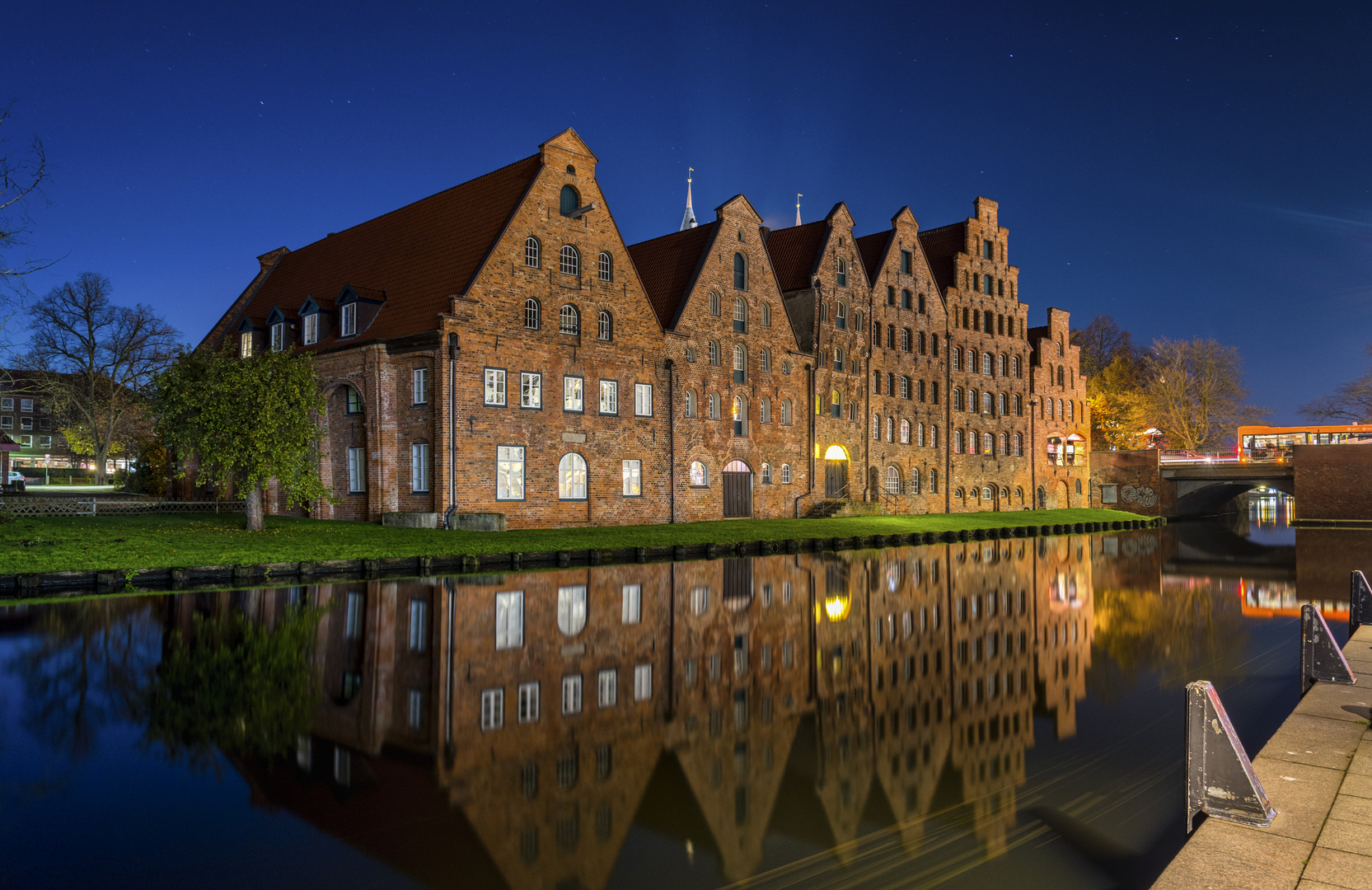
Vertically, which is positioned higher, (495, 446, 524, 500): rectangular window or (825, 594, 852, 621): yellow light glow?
(495, 446, 524, 500): rectangular window

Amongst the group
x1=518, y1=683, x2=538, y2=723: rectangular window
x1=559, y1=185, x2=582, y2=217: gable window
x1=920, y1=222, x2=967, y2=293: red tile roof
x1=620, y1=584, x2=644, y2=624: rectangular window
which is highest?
x1=920, y1=222, x2=967, y2=293: red tile roof

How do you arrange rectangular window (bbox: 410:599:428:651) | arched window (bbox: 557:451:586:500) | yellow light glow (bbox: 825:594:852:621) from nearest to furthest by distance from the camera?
1. rectangular window (bbox: 410:599:428:651)
2. yellow light glow (bbox: 825:594:852:621)
3. arched window (bbox: 557:451:586:500)

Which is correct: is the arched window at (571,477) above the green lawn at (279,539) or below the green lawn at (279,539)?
above

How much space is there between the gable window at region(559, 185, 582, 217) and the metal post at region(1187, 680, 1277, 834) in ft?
103

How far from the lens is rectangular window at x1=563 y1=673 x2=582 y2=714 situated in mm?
9031

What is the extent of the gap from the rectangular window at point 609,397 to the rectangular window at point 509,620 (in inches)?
705

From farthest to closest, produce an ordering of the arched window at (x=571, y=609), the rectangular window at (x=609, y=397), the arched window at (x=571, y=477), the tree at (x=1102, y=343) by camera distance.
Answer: the tree at (x=1102, y=343)
the rectangular window at (x=609, y=397)
the arched window at (x=571, y=477)
the arched window at (x=571, y=609)

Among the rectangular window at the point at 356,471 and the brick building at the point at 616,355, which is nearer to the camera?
the brick building at the point at 616,355

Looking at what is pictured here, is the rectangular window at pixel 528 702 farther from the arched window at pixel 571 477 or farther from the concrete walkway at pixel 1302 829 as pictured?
the arched window at pixel 571 477

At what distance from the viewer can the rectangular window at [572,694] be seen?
9031 mm

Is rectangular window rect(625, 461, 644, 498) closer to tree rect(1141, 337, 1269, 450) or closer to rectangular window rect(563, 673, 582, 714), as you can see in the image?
rectangular window rect(563, 673, 582, 714)

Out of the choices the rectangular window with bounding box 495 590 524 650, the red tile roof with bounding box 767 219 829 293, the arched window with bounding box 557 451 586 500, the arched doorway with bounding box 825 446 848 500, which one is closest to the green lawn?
the arched window with bounding box 557 451 586 500

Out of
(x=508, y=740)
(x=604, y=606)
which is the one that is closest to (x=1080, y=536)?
(x=604, y=606)

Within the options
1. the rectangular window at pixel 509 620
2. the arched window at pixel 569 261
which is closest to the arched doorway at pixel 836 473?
the arched window at pixel 569 261
